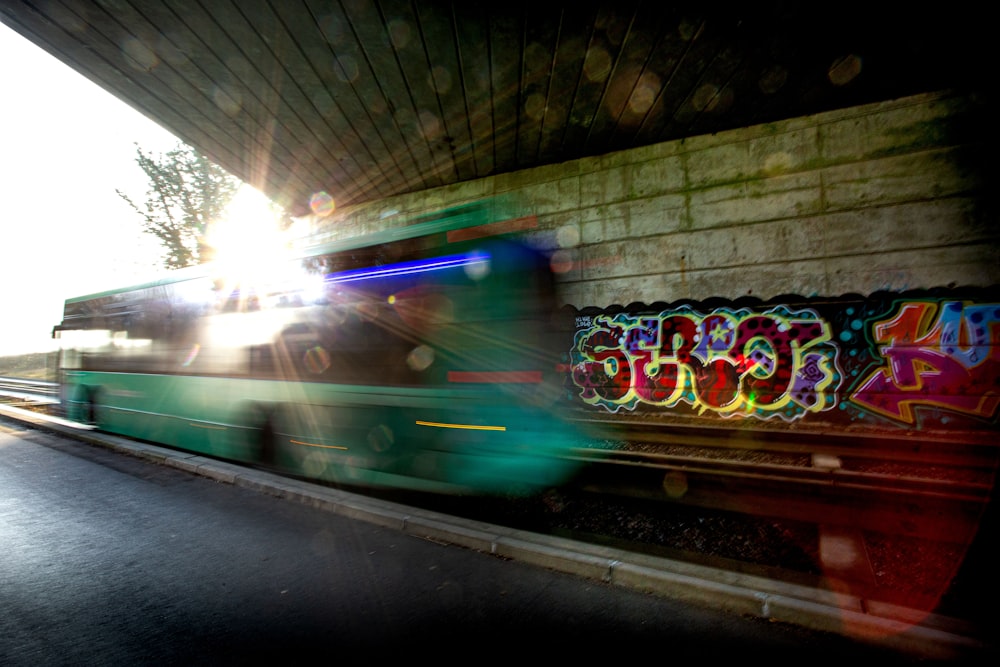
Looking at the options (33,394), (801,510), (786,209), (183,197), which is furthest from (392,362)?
(33,394)

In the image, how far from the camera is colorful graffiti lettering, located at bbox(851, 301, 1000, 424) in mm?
7832

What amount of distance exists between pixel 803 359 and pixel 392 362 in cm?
833

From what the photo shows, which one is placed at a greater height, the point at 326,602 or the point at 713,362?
the point at 713,362

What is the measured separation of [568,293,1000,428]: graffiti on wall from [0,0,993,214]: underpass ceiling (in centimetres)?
396

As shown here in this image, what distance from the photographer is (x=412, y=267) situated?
502cm

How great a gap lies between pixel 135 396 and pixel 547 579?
8887 millimetres

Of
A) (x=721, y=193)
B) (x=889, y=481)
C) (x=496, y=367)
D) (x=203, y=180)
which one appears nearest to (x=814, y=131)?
(x=721, y=193)

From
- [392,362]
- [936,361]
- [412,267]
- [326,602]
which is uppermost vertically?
[412,267]

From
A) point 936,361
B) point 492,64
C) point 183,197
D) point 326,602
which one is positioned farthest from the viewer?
point 183,197

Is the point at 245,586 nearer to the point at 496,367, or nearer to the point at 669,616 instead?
the point at 496,367

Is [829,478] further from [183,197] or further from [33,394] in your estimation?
[33,394]

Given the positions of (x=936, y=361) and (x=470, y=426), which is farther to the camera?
(x=936, y=361)

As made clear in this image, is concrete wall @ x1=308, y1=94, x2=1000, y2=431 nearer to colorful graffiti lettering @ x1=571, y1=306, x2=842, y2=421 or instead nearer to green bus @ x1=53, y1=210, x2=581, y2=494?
colorful graffiti lettering @ x1=571, y1=306, x2=842, y2=421

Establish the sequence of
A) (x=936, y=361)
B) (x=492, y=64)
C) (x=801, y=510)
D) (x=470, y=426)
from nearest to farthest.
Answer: (x=801, y=510) < (x=470, y=426) < (x=492, y=64) < (x=936, y=361)
